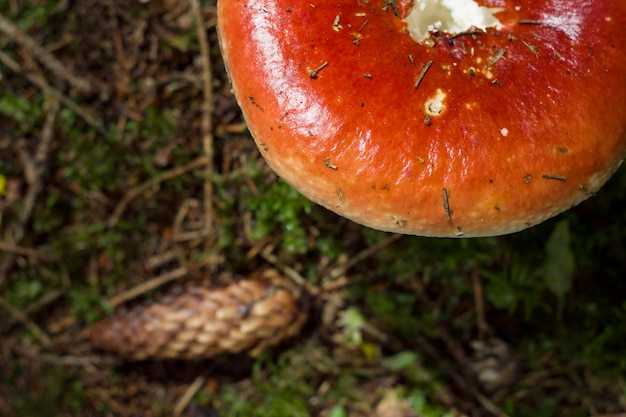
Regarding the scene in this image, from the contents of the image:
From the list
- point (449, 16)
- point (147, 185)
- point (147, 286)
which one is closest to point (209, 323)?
point (147, 286)

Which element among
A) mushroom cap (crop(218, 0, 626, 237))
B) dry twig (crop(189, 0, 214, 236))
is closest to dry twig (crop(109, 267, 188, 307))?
dry twig (crop(189, 0, 214, 236))

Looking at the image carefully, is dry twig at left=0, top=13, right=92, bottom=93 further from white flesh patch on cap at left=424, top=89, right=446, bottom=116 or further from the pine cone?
white flesh patch on cap at left=424, top=89, right=446, bottom=116

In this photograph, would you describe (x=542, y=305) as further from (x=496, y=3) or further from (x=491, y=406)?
(x=496, y=3)

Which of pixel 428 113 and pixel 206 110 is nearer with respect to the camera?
pixel 428 113

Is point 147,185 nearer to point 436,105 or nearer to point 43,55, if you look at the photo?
point 43,55

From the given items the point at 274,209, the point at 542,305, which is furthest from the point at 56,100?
the point at 542,305
